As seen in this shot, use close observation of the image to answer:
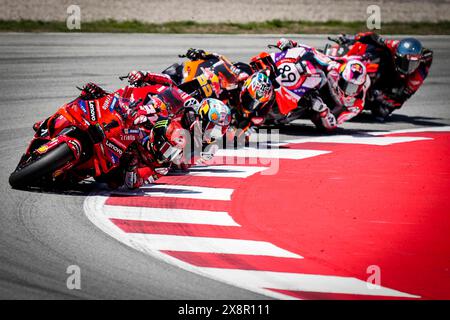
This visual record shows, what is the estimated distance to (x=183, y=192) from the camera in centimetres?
995

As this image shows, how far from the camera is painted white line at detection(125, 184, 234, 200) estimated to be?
384 inches

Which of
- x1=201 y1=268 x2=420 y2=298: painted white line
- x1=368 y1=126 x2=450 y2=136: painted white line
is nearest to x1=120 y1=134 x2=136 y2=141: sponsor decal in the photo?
x1=201 y1=268 x2=420 y2=298: painted white line

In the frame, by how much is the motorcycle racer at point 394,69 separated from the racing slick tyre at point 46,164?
7709 mm

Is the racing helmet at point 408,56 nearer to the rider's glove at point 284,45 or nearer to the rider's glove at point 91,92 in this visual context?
the rider's glove at point 284,45

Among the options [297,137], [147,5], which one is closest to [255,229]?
[297,137]

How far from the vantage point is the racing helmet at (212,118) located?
10102 mm

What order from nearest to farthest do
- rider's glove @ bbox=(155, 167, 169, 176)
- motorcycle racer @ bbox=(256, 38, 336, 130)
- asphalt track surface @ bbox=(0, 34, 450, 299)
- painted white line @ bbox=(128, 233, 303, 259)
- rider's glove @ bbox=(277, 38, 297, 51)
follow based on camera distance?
asphalt track surface @ bbox=(0, 34, 450, 299) → painted white line @ bbox=(128, 233, 303, 259) → rider's glove @ bbox=(155, 167, 169, 176) → motorcycle racer @ bbox=(256, 38, 336, 130) → rider's glove @ bbox=(277, 38, 297, 51)

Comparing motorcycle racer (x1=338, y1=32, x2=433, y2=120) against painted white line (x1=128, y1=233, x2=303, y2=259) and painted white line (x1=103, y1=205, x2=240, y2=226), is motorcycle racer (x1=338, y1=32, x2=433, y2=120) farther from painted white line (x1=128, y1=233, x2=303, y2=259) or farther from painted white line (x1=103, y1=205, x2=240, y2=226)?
painted white line (x1=128, y1=233, x2=303, y2=259)

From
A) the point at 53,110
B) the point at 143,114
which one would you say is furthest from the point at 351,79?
the point at 53,110

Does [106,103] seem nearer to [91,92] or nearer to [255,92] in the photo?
[91,92]

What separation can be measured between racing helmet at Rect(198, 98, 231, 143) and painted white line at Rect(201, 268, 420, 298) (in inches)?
128

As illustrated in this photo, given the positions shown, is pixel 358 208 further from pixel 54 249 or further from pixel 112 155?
pixel 54 249

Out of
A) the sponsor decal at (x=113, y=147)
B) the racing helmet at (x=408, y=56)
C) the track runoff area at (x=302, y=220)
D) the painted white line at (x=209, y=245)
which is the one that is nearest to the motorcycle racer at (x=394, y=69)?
Answer: the racing helmet at (x=408, y=56)

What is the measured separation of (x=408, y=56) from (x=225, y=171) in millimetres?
5371
